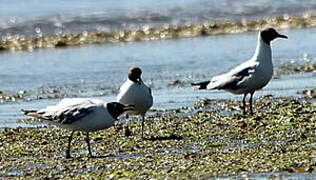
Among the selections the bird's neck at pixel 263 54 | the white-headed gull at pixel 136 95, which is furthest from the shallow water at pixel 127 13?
the white-headed gull at pixel 136 95

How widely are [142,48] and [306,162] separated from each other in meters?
13.7

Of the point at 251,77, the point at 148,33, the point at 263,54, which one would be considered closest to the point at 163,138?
the point at 251,77

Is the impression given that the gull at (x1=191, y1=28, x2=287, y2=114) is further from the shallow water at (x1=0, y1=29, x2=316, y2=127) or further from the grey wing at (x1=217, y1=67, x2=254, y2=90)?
the shallow water at (x1=0, y1=29, x2=316, y2=127)

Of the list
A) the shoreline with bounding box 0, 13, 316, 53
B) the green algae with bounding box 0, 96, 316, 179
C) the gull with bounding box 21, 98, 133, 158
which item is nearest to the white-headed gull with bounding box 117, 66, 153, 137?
the green algae with bounding box 0, 96, 316, 179

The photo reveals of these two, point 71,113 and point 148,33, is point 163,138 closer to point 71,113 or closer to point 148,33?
point 71,113

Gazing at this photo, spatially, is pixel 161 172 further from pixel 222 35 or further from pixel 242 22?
pixel 242 22

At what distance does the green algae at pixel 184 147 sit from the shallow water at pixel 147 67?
1.53 m

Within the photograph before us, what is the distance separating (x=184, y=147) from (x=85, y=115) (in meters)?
1.21

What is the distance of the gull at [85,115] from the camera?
9891 mm

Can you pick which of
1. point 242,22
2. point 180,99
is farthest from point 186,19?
point 180,99

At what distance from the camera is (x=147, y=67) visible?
711 inches

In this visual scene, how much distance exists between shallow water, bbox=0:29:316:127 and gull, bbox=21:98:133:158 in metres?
2.52

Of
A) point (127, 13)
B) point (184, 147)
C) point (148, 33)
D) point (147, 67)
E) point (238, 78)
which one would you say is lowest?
point (184, 147)

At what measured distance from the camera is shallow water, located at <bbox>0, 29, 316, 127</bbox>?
1482cm
